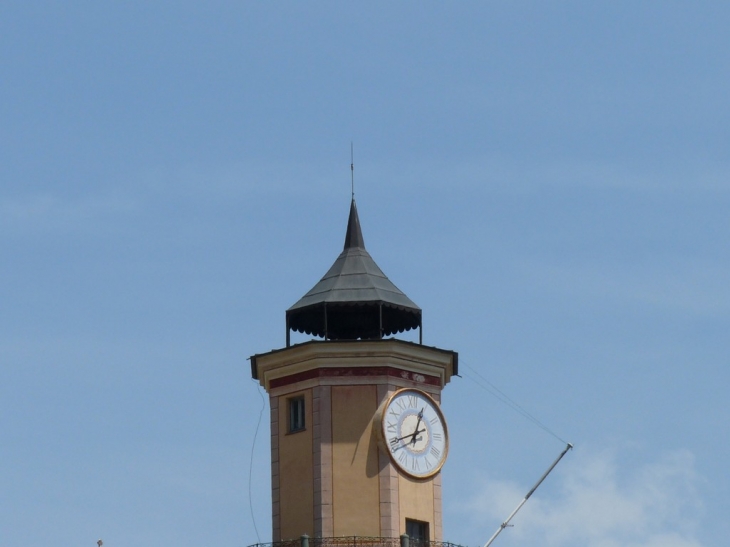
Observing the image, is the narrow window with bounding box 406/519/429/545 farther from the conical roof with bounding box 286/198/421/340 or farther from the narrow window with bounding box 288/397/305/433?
the conical roof with bounding box 286/198/421/340

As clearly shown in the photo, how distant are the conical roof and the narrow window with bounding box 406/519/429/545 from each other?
6680 millimetres

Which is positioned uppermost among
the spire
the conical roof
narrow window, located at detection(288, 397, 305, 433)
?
the spire

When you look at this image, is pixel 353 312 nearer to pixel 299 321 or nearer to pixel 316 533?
pixel 299 321

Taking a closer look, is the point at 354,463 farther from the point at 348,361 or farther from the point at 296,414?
the point at 348,361

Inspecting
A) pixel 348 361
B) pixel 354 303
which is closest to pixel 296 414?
pixel 348 361

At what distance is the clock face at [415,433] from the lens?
8044 cm

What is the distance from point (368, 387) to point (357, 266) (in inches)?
213

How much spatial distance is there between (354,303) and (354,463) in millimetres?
5832

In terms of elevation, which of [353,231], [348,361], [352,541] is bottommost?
[352,541]

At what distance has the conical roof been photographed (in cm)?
8288

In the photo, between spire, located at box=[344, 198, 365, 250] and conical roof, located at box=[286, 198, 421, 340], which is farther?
spire, located at box=[344, 198, 365, 250]

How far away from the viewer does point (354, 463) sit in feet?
262

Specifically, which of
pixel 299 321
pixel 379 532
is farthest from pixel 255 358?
pixel 379 532

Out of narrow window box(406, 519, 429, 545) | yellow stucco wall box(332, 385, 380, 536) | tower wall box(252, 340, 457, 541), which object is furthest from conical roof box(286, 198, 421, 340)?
narrow window box(406, 519, 429, 545)
